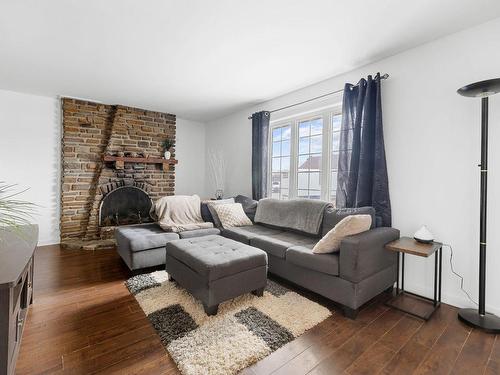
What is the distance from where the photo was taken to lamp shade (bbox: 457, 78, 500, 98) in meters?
1.69

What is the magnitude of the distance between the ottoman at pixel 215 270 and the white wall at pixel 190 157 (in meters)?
3.04

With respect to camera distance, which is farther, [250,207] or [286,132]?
[286,132]

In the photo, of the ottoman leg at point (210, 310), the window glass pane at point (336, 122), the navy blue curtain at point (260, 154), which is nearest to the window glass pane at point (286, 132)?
the navy blue curtain at point (260, 154)

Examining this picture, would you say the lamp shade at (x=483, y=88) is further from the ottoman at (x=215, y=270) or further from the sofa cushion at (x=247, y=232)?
the sofa cushion at (x=247, y=232)

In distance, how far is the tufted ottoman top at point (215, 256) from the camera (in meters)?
1.97

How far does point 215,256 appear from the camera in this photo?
2123 mm

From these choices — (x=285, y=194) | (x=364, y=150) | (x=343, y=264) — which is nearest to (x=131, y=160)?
(x=285, y=194)

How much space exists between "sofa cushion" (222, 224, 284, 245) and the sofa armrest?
1.16 m

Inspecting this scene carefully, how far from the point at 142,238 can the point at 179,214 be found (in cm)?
77

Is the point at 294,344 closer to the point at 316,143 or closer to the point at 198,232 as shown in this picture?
the point at 198,232

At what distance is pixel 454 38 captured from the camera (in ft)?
7.18

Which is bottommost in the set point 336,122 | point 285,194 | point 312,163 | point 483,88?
point 285,194

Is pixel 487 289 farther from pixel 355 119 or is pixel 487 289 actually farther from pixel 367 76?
pixel 367 76

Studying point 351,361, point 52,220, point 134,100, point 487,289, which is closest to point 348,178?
point 487,289
